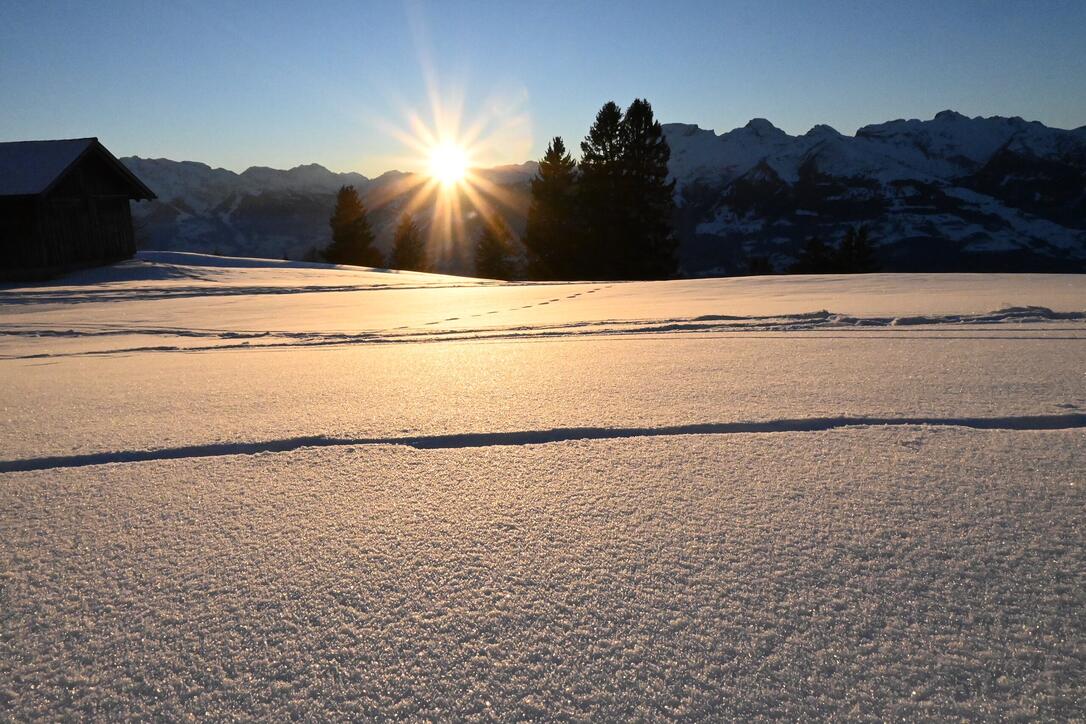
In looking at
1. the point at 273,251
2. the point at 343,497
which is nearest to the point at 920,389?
the point at 343,497

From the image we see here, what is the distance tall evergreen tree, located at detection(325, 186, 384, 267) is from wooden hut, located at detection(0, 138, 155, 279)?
21367 millimetres

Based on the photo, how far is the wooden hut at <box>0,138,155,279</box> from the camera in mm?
14141

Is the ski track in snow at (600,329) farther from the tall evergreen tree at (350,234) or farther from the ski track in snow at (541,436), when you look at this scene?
the tall evergreen tree at (350,234)

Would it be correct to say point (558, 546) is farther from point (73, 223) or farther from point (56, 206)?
point (73, 223)

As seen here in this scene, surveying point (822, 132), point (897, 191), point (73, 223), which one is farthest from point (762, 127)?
point (73, 223)

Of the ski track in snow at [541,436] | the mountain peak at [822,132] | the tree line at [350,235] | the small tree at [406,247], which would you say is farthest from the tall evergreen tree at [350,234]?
the mountain peak at [822,132]

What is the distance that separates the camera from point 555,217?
29.1 meters

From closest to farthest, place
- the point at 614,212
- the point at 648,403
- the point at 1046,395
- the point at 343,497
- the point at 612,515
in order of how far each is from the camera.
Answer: the point at 612,515, the point at 343,497, the point at 1046,395, the point at 648,403, the point at 614,212

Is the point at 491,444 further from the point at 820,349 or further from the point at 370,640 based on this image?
the point at 820,349

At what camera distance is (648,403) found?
1832mm

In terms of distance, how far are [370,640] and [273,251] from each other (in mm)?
110252

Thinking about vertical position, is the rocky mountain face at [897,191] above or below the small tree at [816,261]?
above

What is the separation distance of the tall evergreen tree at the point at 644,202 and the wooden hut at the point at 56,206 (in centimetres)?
1969

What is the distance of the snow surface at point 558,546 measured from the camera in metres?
0.66
